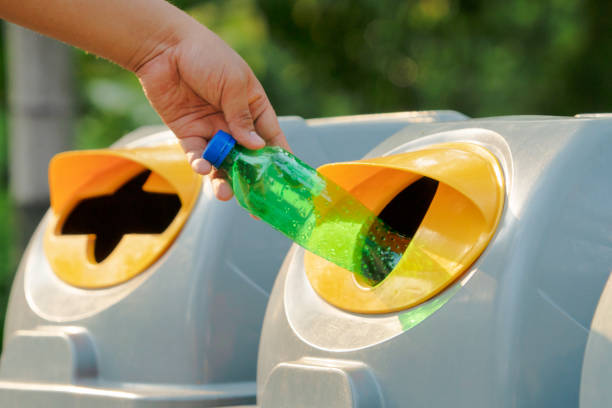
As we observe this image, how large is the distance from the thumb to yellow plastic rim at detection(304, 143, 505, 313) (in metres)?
0.20

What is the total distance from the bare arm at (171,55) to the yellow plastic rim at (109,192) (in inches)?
13.4

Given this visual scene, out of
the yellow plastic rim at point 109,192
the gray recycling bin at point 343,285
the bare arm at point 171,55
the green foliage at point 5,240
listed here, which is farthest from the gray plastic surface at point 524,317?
the green foliage at point 5,240

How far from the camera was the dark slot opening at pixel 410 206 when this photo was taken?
190 centimetres

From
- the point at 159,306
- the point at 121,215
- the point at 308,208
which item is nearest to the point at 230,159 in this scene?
the point at 308,208

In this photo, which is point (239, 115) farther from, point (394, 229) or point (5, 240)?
point (5, 240)

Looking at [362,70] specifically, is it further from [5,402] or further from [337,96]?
[5,402]

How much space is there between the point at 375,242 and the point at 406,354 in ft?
1.05

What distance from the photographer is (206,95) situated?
1.91 m

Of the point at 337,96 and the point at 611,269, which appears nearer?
the point at 611,269

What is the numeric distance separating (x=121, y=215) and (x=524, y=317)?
1.42m

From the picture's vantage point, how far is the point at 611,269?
1.57 metres

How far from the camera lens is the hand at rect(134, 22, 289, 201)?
1860 millimetres

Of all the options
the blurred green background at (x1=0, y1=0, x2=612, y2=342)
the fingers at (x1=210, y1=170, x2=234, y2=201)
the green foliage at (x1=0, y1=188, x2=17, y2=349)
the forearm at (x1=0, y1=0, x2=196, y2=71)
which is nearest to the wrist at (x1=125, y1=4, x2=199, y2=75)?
the forearm at (x1=0, y1=0, x2=196, y2=71)

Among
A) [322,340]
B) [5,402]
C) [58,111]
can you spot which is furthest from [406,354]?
[58,111]
